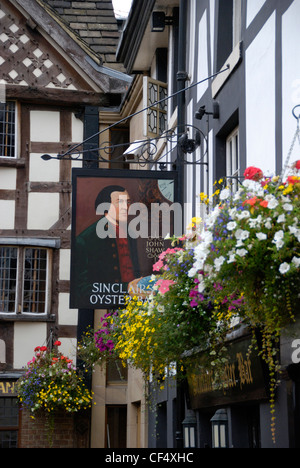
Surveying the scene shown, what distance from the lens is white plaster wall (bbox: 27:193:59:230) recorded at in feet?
56.1


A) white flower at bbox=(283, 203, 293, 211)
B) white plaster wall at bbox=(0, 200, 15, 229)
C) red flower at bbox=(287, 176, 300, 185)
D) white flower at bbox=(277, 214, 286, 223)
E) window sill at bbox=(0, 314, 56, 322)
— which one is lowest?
white flower at bbox=(277, 214, 286, 223)

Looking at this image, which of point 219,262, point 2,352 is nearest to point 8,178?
point 2,352

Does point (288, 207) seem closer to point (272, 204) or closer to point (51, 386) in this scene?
point (272, 204)

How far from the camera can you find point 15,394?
54.1ft

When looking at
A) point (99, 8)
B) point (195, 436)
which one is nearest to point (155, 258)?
point (195, 436)

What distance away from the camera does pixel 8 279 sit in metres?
16.9

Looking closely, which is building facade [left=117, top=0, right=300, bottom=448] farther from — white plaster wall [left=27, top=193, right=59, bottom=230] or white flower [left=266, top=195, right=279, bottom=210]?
white plaster wall [left=27, top=193, right=59, bottom=230]

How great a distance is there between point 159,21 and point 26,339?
666 centimetres

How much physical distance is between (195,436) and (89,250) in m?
2.55

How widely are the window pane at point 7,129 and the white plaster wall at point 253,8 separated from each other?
9.63 m

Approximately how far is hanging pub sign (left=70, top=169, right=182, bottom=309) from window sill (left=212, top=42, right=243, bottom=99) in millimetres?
1395

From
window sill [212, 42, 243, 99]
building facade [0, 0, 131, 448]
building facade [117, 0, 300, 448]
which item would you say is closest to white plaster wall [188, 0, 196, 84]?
building facade [117, 0, 300, 448]
